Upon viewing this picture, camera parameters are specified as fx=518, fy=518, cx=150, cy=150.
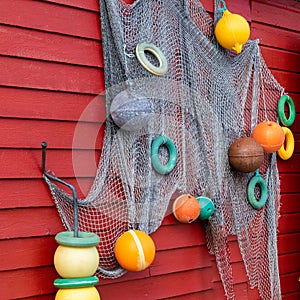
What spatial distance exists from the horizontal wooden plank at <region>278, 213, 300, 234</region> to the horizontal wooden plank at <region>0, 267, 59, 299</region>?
2061mm

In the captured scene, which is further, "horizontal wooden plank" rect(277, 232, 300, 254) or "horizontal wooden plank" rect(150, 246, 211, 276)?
"horizontal wooden plank" rect(277, 232, 300, 254)

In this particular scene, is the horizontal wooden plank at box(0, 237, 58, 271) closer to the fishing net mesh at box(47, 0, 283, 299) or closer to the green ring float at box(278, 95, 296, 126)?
the fishing net mesh at box(47, 0, 283, 299)

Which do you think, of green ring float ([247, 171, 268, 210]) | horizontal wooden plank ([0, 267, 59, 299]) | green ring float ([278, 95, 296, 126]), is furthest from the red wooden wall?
green ring float ([278, 95, 296, 126])

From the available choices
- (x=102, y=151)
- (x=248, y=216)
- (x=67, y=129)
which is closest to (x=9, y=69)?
(x=67, y=129)

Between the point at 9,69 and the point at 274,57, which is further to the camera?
the point at 274,57

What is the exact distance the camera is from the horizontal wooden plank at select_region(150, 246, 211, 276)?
3.40 m

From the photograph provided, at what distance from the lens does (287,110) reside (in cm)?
437

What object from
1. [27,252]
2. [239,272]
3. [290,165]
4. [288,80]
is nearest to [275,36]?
[288,80]

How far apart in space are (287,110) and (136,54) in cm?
172

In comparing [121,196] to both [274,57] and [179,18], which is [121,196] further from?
[274,57]

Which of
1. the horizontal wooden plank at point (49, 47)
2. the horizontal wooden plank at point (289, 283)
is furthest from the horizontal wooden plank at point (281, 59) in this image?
the horizontal wooden plank at point (289, 283)

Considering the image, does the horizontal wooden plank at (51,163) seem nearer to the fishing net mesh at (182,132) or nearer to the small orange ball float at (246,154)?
the fishing net mesh at (182,132)

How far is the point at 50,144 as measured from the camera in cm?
299

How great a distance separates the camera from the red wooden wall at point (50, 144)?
2.84m
